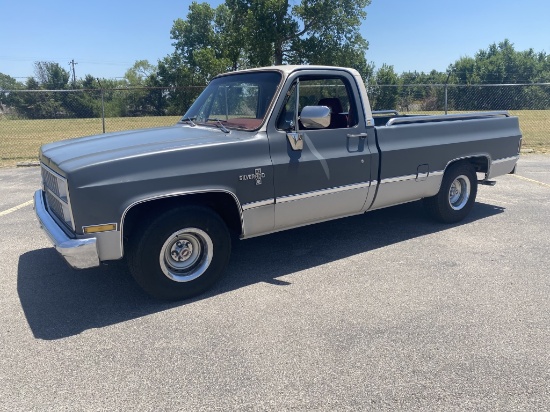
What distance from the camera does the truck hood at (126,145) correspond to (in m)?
3.58

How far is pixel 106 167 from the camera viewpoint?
3449mm

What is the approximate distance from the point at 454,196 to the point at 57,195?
16.4 feet

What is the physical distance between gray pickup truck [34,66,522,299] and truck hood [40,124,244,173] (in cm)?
2

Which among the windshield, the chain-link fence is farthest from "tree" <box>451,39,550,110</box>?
the windshield

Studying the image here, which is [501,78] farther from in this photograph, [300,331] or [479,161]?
[300,331]

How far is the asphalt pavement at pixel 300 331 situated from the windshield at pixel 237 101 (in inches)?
60.3

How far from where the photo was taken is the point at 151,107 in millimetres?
32125

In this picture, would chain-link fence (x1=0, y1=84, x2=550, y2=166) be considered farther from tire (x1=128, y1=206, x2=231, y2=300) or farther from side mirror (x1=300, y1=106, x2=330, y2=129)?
tire (x1=128, y1=206, x2=231, y2=300)

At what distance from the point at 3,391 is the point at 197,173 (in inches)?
79.8

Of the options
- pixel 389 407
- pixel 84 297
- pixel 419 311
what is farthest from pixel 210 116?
pixel 389 407

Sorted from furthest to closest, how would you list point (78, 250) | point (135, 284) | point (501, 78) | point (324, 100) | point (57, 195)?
point (501, 78), point (324, 100), point (135, 284), point (57, 195), point (78, 250)

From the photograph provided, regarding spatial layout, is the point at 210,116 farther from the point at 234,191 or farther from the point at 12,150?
the point at 12,150

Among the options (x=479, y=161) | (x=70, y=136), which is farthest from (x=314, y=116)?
(x=70, y=136)

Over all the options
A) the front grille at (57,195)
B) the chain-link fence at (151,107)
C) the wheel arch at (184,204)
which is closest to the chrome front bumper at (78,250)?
the front grille at (57,195)
